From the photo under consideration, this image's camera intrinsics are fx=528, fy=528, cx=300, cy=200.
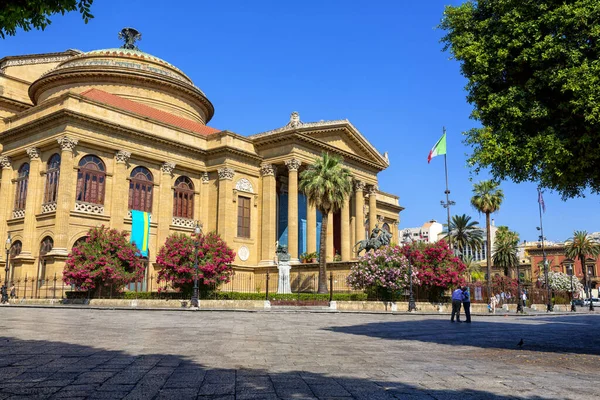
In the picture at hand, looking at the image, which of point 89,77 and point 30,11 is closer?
point 30,11

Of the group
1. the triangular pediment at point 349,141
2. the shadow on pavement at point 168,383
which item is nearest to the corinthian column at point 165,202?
the triangular pediment at point 349,141

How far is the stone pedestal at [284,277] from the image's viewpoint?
1486 inches

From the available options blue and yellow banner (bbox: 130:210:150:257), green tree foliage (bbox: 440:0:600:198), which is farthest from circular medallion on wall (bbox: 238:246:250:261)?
green tree foliage (bbox: 440:0:600:198)

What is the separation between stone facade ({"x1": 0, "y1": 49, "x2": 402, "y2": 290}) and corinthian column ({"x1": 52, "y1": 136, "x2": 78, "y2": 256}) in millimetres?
65

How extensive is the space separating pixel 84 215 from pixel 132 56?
61.6ft

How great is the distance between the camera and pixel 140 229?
38.0m

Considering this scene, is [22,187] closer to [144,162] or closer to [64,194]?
[64,194]

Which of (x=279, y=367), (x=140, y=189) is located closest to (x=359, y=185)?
(x=140, y=189)

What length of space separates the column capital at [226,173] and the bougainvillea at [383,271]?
13.6 metres

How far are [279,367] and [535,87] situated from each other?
8.06 meters

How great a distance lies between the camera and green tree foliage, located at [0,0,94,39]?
566cm

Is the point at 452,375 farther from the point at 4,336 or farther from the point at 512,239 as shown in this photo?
the point at 512,239

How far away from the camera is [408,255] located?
33500mm

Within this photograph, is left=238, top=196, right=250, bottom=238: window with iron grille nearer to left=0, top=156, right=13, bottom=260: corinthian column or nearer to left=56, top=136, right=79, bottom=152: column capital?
left=56, top=136, right=79, bottom=152: column capital
